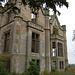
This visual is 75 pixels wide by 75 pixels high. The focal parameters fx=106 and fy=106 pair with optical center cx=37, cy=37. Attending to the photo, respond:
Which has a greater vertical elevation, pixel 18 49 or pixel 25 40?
pixel 25 40

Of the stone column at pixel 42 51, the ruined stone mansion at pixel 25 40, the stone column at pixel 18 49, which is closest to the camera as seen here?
the stone column at pixel 18 49

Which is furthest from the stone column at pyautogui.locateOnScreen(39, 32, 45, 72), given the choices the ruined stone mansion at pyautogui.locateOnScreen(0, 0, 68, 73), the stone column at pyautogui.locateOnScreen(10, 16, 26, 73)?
the stone column at pyautogui.locateOnScreen(10, 16, 26, 73)

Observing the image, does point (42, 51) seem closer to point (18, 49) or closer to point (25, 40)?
point (25, 40)

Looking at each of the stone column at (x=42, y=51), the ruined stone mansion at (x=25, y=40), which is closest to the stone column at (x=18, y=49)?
the ruined stone mansion at (x=25, y=40)

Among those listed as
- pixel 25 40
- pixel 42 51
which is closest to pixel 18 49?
pixel 25 40

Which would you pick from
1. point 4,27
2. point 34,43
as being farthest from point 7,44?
point 34,43

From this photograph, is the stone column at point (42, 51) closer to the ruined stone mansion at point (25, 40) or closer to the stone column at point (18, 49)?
the ruined stone mansion at point (25, 40)

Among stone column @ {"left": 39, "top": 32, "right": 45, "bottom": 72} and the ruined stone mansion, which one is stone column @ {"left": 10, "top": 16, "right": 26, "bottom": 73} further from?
stone column @ {"left": 39, "top": 32, "right": 45, "bottom": 72}

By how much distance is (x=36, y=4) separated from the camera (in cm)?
675

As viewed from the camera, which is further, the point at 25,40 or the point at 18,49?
the point at 25,40

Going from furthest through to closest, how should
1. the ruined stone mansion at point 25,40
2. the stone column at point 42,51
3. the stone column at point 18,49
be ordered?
the stone column at point 42,51
the ruined stone mansion at point 25,40
the stone column at point 18,49

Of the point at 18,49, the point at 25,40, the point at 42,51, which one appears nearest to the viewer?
the point at 18,49

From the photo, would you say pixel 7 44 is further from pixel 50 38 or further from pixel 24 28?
pixel 50 38

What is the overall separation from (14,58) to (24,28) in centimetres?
463
